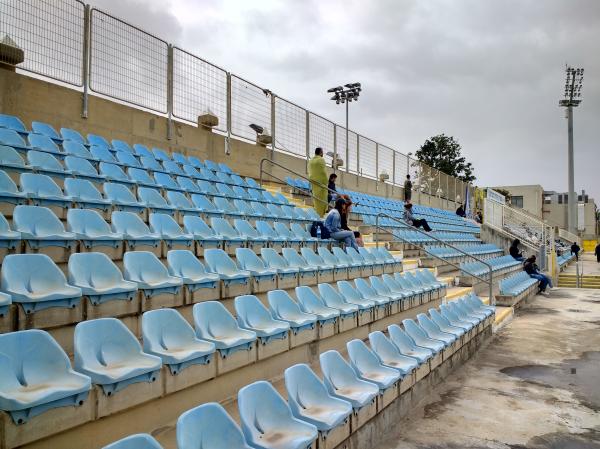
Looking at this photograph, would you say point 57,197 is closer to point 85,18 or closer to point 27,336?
point 27,336

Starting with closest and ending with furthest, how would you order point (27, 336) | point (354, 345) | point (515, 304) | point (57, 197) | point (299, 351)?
point (27, 336), point (354, 345), point (299, 351), point (57, 197), point (515, 304)

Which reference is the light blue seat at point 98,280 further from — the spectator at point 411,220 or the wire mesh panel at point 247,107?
the spectator at point 411,220

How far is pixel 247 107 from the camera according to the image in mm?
11359

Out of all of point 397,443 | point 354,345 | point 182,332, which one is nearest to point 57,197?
point 182,332

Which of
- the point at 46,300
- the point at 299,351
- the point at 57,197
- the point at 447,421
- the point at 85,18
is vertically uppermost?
the point at 85,18

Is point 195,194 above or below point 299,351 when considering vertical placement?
above

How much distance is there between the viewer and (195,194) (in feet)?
22.8

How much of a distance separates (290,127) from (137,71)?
526cm

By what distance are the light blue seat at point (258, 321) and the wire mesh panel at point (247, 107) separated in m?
7.67

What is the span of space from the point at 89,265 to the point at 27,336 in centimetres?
122

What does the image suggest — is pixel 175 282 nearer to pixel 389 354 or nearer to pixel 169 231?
pixel 169 231

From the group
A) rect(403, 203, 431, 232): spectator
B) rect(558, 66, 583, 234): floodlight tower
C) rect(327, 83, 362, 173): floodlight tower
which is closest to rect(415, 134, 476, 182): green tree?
rect(558, 66, 583, 234): floodlight tower

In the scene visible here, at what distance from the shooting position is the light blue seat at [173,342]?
9.37ft

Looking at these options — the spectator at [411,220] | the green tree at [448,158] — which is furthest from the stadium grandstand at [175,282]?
the green tree at [448,158]
